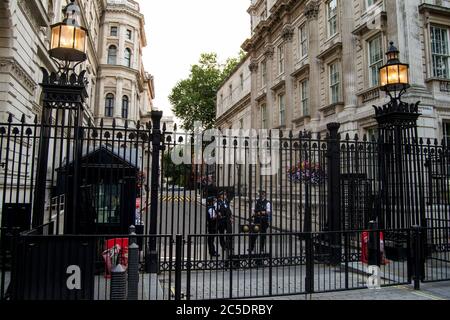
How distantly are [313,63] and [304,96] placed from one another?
246 cm

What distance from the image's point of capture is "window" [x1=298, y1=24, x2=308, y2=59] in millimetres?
22281

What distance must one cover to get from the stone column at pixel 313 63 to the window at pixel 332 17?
1111 mm

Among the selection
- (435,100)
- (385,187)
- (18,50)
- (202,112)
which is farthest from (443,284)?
(202,112)

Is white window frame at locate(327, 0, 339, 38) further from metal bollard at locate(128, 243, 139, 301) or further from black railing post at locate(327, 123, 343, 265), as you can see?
metal bollard at locate(128, 243, 139, 301)

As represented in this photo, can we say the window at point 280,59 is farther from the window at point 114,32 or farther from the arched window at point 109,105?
the window at point 114,32

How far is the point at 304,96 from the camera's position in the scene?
22.4 metres

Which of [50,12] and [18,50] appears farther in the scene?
[50,12]

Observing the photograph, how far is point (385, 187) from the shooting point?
957cm

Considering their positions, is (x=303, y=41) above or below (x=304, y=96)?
above

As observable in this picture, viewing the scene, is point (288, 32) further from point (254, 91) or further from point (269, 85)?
point (254, 91)

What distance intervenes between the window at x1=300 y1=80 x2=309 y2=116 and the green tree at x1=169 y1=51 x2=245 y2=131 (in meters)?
33.5

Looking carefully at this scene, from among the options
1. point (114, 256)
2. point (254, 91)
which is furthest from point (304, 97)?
point (114, 256)
